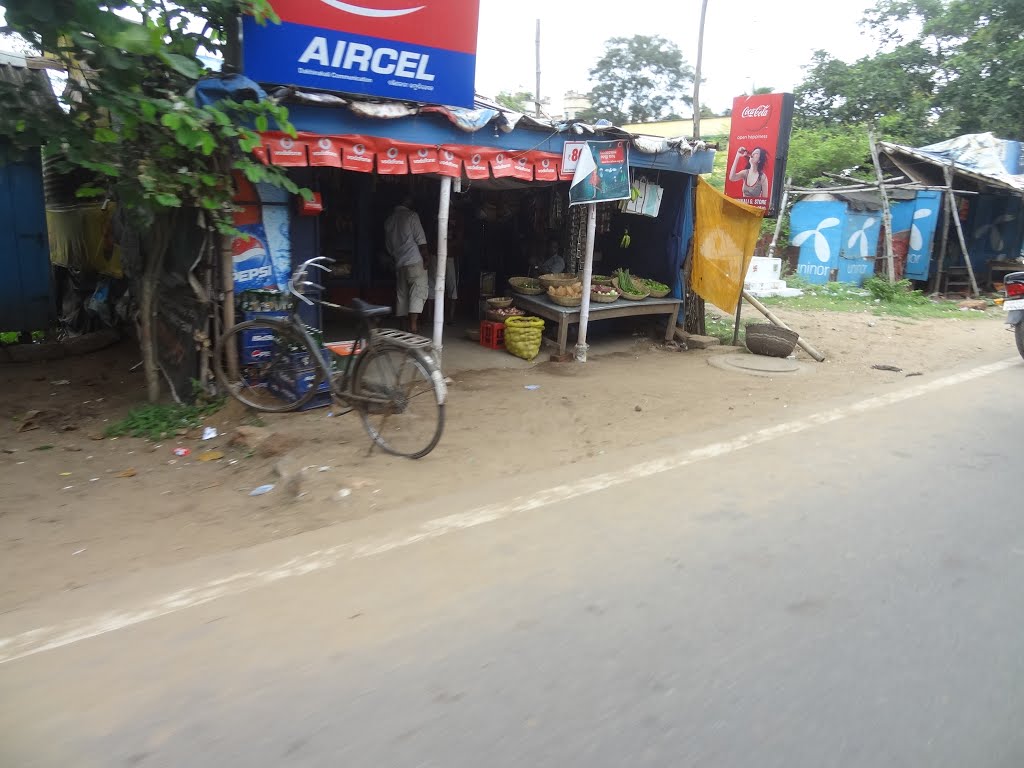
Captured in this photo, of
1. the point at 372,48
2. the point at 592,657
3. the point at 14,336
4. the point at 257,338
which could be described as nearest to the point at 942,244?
the point at 372,48

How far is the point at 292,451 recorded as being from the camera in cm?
539

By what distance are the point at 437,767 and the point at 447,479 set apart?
9.10 feet

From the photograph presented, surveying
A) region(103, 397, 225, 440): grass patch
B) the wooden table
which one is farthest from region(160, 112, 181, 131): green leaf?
the wooden table

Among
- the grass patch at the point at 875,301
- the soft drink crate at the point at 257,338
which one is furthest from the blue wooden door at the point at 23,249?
the grass patch at the point at 875,301

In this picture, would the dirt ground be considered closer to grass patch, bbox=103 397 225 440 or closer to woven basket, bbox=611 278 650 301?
grass patch, bbox=103 397 225 440

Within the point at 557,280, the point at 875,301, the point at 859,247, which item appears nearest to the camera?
the point at 557,280

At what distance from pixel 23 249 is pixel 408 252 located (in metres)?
4.91

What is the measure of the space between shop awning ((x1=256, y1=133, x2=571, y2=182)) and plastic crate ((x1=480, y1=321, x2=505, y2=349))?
82.5 inches

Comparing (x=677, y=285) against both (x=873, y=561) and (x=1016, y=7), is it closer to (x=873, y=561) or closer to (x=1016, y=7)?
(x=873, y=561)

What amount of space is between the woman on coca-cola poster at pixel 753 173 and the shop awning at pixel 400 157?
10.5ft

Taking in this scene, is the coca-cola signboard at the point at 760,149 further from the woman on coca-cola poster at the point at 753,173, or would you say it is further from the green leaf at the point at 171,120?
the green leaf at the point at 171,120

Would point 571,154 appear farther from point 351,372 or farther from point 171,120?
point 171,120

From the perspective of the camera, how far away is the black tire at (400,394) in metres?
5.10

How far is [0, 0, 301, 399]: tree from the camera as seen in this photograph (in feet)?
15.4
